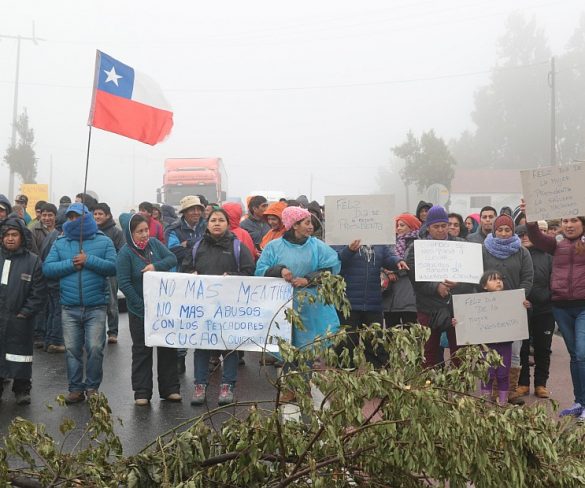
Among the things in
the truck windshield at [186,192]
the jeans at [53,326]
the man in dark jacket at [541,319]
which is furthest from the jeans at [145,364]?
the truck windshield at [186,192]

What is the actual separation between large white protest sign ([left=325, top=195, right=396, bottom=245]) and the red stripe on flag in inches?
103

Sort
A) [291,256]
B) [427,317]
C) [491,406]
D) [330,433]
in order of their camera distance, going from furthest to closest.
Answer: [427,317], [291,256], [491,406], [330,433]

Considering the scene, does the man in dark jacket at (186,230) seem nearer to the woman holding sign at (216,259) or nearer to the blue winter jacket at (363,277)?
the woman holding sign at (216,259)

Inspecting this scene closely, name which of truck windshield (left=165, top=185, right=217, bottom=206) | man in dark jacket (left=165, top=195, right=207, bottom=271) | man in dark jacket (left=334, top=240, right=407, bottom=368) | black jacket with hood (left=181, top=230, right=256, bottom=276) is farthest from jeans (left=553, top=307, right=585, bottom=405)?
truck windshield (left=165, top=185, right=217, bottom=206)

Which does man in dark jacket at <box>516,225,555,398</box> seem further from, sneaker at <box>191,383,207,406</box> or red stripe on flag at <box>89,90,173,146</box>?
red stripe on flag at <box>89,90,173,146</box>

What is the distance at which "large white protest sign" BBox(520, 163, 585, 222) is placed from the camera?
634 centimetres

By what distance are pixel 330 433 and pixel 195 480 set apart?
59cm

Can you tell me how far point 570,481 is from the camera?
2.90 metres

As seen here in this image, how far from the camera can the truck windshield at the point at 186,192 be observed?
28.9 metres

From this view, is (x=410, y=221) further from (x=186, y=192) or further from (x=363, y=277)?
(x=186, y=192)

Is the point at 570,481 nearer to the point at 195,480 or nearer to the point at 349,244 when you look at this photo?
the point at 195,480

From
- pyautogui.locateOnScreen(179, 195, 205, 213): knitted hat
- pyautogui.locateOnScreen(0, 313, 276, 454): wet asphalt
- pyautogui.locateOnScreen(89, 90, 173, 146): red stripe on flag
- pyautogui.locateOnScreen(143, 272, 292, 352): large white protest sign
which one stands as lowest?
pyautogui.locateOnScreen(0, 313, 276, 454): wet asphalt

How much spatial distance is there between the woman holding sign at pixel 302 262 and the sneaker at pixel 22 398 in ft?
8.29

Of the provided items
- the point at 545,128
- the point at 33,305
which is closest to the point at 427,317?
the point at 33,305
